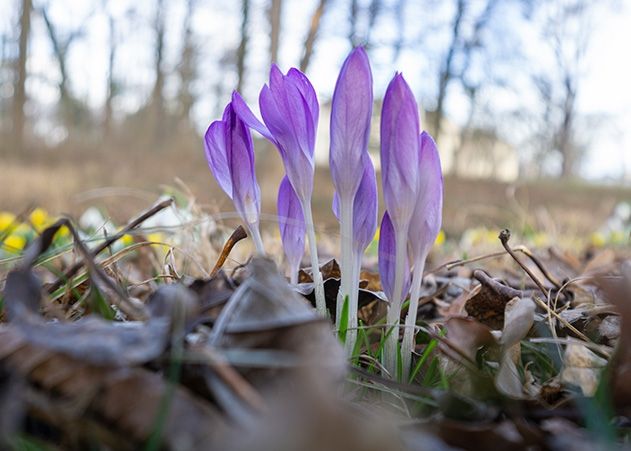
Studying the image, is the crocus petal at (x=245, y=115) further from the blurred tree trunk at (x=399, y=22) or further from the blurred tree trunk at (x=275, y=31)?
the blurred tree trunk at (x=399, y=22)

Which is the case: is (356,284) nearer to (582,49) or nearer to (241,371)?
(241,371)

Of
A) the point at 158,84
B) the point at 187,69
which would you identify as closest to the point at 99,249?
the point at 158,84

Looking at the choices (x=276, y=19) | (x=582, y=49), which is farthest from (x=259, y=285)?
(x=582, y=49)

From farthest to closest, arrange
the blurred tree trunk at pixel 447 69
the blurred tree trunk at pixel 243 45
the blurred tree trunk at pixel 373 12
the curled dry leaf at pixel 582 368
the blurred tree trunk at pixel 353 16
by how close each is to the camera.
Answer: the blurred tree trunk at pixel 447 69 → the blurred tree trunk at pixel 373 12 → the blurred tree trunk at pixel 353 16 → the blurred tree trunk at pixel 243 45 → the curled dry leaf at pixel 582 368

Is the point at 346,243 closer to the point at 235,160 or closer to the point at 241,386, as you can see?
the point at 235,160

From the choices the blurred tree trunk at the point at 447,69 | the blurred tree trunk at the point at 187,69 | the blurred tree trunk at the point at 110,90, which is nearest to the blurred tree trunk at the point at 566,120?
the blurred tree trunk at the point at 447,69

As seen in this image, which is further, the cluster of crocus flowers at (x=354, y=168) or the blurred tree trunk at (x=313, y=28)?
the blurred tree trunk at (x=313, y=28)
